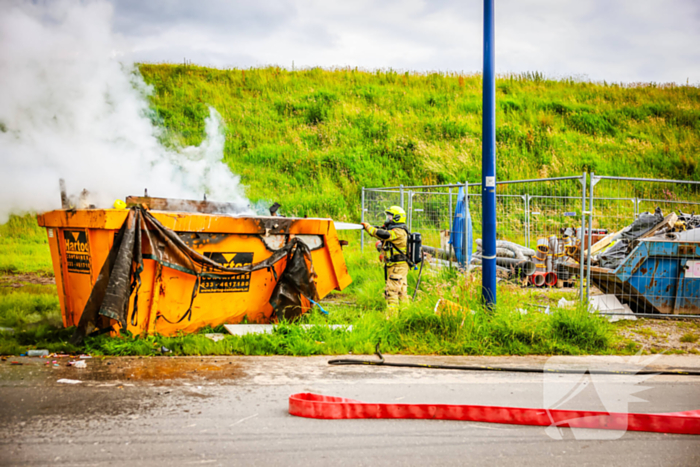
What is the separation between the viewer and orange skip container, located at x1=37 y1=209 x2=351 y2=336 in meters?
5.10

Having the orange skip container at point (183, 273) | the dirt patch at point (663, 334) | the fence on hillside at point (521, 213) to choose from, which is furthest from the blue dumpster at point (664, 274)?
the orange skip container at point (183, 273)

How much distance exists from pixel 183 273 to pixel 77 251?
116 cm

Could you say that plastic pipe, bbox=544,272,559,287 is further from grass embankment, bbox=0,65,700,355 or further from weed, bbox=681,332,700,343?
weed, bbox=681,332,700,343

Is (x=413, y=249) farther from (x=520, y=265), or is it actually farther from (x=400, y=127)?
(x=400, y=127)

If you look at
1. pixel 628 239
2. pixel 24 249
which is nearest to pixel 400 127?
pixel 628 239

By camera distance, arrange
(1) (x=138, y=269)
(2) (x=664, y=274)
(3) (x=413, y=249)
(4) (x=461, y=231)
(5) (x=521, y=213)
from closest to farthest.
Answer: (1) (x=138, y=269)
(3) (x=413, y=249)
(2) (x=664, y=274)
(4) (x=461, y=231)
(5) (x=521, y=213)

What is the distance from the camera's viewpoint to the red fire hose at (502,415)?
338 centimetres

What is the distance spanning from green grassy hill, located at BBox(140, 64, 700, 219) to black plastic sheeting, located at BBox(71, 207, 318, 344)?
924 centimetres

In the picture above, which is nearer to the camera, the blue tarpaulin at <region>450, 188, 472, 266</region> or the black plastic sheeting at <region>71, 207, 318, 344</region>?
the black plastic sheeting at <region>71, 207, 318, 344</region>

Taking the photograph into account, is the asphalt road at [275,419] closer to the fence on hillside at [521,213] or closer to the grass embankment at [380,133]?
the grass embankment at [380,133]

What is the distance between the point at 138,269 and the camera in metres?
4.94

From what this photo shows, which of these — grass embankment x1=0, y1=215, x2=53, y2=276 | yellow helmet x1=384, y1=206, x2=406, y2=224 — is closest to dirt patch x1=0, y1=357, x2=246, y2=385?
yellow helmet x1=384, y1=206, x2=406, y2=224

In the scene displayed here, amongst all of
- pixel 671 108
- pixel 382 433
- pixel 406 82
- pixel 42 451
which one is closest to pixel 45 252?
pixel 42 451

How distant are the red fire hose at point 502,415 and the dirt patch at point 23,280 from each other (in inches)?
277
